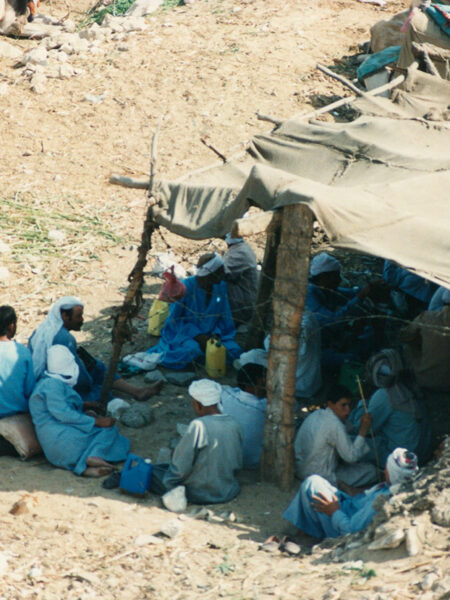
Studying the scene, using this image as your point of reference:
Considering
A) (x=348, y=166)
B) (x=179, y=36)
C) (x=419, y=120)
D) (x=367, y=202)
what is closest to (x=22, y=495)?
(x=367, y=202)

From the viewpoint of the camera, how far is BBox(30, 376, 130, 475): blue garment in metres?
6.42

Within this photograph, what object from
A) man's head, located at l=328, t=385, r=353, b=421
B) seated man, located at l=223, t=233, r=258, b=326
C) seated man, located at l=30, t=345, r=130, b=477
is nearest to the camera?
man's head, located at l=328, t=385, r=353, b=421

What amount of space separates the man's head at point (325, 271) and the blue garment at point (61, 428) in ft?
8.88

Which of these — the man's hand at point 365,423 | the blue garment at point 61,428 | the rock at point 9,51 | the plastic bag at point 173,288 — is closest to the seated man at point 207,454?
the blue garment at point 61,428

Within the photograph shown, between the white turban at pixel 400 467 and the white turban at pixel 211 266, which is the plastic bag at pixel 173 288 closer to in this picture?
the white turban at pixel 211 266

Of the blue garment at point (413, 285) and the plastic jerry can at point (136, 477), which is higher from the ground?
the blue garment at point (413, 285)

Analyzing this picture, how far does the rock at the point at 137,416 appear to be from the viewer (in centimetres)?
716

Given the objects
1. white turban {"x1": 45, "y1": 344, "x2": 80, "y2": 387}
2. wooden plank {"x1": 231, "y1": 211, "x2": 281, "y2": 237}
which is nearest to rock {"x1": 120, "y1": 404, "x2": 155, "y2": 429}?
white turban {"x1": 45, "y1": 344, "x2": 80, "y2": 387}

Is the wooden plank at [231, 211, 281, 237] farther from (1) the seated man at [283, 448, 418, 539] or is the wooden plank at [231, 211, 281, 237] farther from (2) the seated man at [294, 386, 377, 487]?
(1) the seated man at [283, 448, 418, 539]

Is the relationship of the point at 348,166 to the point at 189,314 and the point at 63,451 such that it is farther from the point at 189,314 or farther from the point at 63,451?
the point at 63,451

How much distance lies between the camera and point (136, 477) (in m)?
6.01

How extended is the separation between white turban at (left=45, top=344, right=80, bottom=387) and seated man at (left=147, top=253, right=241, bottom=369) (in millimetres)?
1642

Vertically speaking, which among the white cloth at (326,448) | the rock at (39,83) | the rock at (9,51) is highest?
the rock at (9,51)

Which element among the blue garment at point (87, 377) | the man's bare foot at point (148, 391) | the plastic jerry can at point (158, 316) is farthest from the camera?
the plastic jerry can at point (158, 316)
